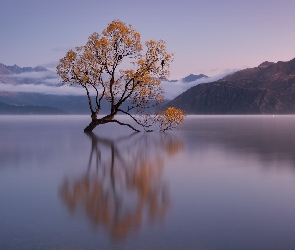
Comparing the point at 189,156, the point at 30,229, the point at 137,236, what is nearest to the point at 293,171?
the point at 189,156

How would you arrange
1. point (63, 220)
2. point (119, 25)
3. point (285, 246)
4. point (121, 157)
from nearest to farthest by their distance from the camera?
point (285, 246) < point (63, 220) < point (121, 157) < point (119, 25)

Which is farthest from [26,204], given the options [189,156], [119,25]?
[119,25]

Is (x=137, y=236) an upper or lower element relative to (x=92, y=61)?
lower

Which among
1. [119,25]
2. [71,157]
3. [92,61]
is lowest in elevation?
[71,157]

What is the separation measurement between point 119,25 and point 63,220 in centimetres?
4547

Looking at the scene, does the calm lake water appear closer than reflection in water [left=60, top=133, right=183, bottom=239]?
Yes

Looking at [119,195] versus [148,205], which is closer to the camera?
[148,205]

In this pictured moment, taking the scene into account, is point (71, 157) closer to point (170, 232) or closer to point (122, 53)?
point (170, 232)

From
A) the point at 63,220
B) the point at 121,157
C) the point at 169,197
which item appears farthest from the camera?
the point at 121,157

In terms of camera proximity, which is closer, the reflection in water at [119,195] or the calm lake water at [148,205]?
the calm lake water at [148,205]

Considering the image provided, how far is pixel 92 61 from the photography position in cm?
5728

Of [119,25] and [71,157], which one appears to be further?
[119,25]

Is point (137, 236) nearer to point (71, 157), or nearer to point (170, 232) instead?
point (170, 232)

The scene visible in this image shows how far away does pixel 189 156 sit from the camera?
31328 mm
